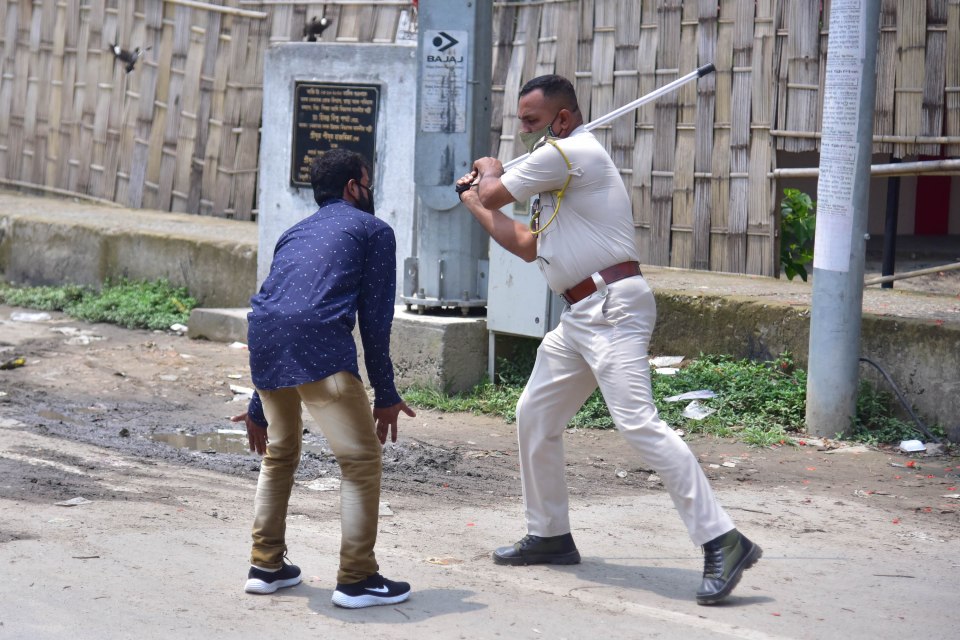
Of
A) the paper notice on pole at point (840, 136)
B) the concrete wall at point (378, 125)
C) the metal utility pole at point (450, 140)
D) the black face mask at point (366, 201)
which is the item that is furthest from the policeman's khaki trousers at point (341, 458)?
the concrete wall at point (378, 125)

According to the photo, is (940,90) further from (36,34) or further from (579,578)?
(36,34)

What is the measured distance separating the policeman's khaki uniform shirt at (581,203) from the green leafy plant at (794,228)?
4.74 metres

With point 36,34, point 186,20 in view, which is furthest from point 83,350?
point 36,34

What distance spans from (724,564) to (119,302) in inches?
300

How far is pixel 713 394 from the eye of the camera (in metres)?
7.59

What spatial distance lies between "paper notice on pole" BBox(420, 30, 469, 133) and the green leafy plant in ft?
8.52

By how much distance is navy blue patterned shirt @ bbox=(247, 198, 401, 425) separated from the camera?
14.0 ft

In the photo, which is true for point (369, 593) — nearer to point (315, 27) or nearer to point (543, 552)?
point (543, 552)

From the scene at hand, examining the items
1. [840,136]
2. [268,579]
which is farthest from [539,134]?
[840,136]

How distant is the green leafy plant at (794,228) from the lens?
368 inches

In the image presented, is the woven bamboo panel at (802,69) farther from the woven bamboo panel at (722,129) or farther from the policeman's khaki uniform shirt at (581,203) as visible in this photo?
the policeman's khaki uniform shirt at (581,203)

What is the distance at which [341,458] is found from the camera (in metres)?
4.32

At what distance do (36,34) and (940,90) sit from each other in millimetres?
9676

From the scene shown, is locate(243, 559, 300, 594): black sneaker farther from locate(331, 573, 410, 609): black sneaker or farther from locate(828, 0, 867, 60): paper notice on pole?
locate(828, 0, 867, 60): paper notice on pole
